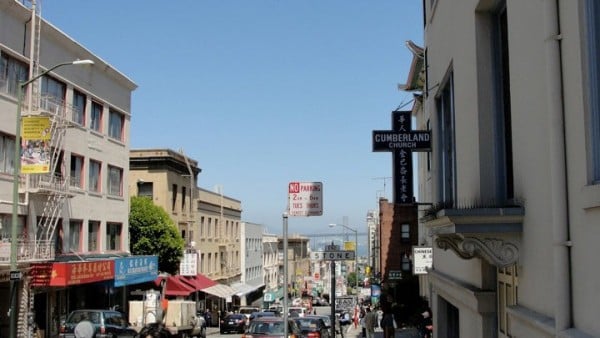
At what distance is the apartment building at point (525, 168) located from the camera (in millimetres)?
4266

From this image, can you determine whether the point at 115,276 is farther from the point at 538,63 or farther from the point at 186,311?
the point at 538,63

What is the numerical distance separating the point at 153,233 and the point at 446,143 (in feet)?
113

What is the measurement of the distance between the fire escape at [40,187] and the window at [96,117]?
12.6 ft

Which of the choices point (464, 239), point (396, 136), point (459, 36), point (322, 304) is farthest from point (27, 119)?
point (322, 304)

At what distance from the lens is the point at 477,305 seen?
25.6 feet

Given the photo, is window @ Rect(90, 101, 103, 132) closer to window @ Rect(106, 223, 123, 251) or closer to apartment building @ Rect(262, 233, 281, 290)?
window @ Rect(106, 223, 123, 251)

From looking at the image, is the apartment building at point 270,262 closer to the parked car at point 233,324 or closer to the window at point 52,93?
the parked car at point 233,324

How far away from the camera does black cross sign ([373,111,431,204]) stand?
12998 millimetres

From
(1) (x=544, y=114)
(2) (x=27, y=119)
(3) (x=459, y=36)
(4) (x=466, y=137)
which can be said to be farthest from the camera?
(2) (x=27, y=119)

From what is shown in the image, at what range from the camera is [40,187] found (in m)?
27.0

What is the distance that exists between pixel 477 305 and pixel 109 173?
101 feet

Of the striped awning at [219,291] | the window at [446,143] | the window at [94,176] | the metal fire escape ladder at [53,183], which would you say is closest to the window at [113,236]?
the window at [94,176]

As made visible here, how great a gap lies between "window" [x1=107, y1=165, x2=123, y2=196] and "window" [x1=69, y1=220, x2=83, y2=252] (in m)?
4.04

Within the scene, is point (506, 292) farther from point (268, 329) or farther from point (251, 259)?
point (251, 259)
